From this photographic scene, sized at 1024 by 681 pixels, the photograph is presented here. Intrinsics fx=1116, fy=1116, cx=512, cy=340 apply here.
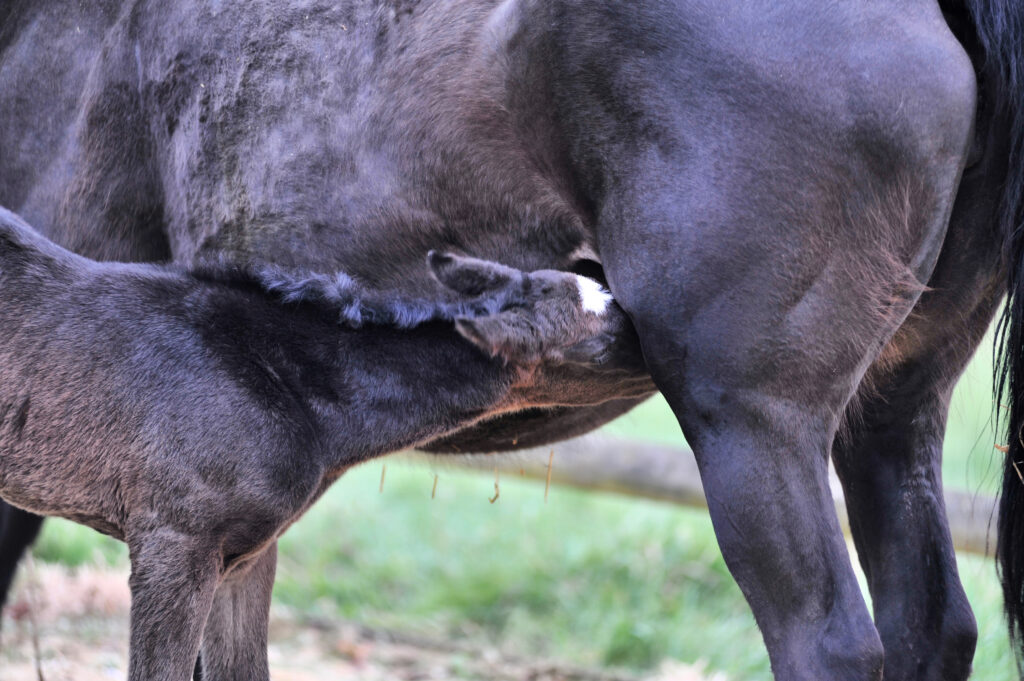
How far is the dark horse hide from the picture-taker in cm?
244

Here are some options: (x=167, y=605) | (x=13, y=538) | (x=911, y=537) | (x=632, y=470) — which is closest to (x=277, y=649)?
(x=13, y=538)

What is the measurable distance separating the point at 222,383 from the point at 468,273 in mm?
702

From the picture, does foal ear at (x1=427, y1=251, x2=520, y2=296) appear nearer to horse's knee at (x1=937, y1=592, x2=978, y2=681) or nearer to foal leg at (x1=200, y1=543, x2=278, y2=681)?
foal leg at (x1=200, y1=543, x2=278, y2=681)

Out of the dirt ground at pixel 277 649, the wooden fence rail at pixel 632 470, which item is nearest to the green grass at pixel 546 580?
the dirt ground at pixel 277 649

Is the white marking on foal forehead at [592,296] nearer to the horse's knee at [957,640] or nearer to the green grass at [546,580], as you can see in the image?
the horse's knee at [957,640]

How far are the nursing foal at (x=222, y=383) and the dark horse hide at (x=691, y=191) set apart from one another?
0.11 m

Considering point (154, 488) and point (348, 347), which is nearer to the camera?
point (154, 488)

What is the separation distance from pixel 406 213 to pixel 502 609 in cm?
363

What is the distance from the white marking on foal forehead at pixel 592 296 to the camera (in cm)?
296

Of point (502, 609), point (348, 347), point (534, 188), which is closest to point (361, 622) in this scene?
point (502, 609)

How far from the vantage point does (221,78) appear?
3.24 metres

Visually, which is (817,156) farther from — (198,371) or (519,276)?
(198,371)

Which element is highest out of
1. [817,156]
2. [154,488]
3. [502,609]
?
[817,156]

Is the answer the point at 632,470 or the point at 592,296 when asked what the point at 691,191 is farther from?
the point at 632,470
